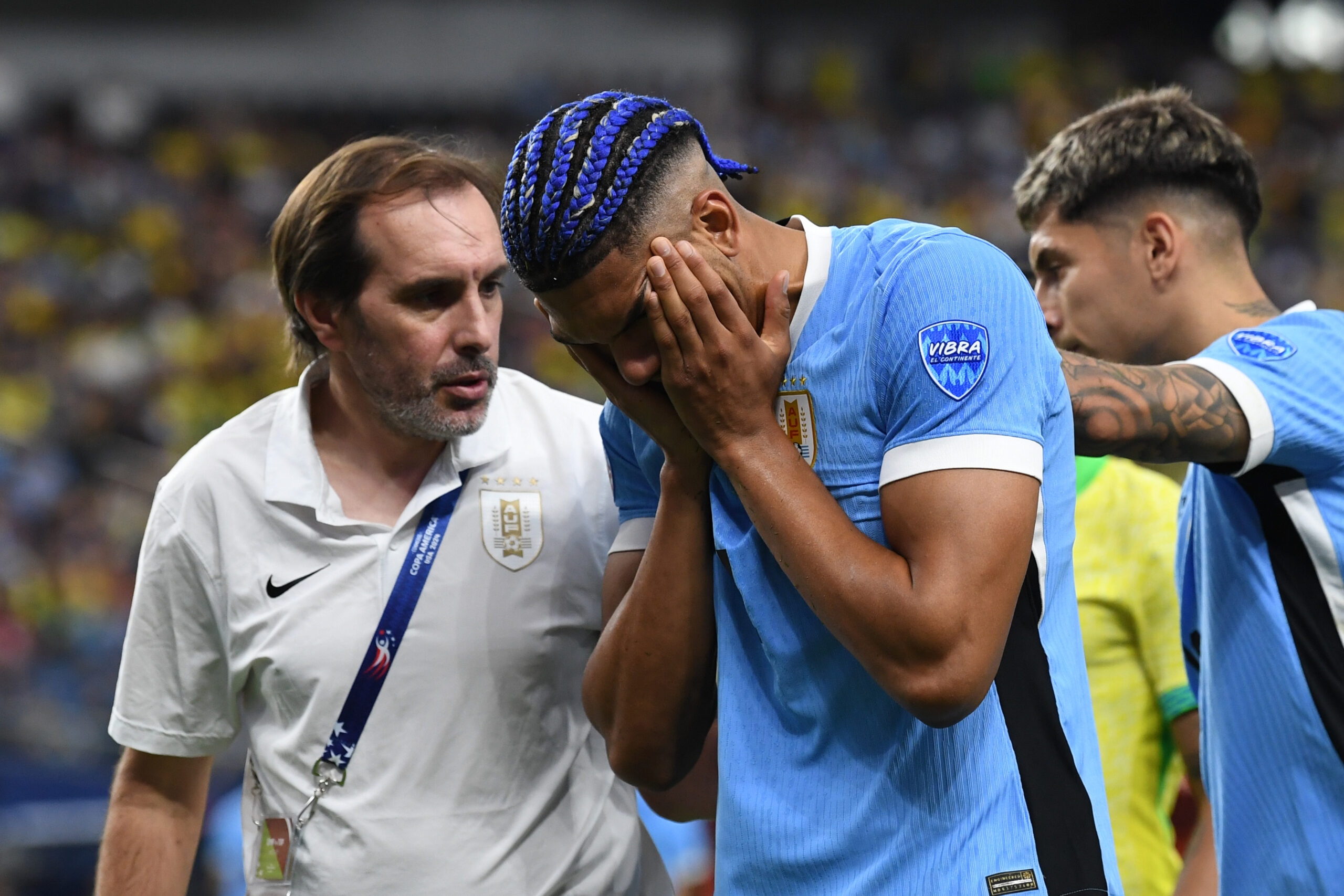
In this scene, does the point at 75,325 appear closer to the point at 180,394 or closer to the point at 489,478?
the point at 180,394

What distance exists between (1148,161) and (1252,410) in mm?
742

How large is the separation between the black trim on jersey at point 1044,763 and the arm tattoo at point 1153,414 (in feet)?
1.55

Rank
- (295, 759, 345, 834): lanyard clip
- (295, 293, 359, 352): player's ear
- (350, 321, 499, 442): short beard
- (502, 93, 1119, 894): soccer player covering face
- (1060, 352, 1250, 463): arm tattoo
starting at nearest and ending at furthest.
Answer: (502, 93, 1119, 894): soccer player covering face < (1060, 352, 1250, 463): arm tattoo < (295, 759, 345, 834): lanyard clip < (350, 321, 499, 442): short beard < (295, 293, 359, 352): player's ear

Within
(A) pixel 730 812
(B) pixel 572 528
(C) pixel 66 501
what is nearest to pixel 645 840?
(B) pixel 572 528

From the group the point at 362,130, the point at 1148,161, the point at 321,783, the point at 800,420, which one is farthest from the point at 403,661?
the point at 362,130

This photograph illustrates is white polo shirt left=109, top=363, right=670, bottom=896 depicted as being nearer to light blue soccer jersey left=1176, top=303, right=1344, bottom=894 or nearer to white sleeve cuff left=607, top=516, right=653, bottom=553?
white sleeve cuff left=607, top=516, right=653, bottom=553

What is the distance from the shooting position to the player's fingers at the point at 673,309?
175 cm

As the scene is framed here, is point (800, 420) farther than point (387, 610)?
No

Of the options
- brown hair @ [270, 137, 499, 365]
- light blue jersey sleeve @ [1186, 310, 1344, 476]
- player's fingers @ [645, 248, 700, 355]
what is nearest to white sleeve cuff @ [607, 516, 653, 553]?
player's fingers @ [645, 248, 700, 355]

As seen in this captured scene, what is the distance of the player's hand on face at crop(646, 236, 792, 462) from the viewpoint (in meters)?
1.75

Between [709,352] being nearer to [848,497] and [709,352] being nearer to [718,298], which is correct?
[718,298]

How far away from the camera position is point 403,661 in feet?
8.31

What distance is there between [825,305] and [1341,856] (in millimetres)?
1471

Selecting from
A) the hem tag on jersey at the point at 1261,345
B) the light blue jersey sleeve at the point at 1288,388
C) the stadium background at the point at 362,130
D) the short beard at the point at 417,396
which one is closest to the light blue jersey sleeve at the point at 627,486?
the short beard at the point at 417,396
